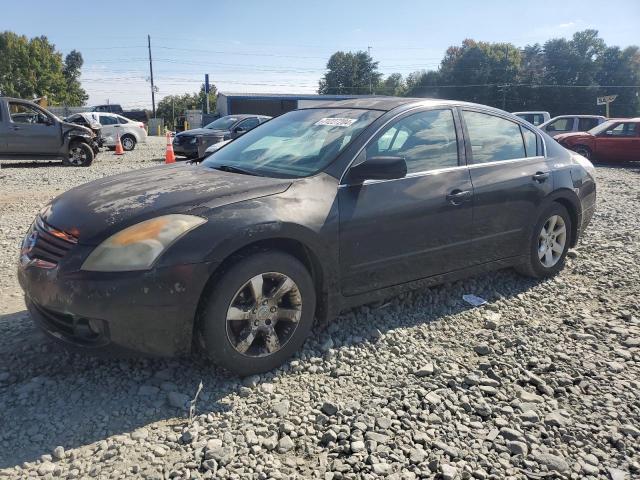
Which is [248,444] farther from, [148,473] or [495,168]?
[495,168]

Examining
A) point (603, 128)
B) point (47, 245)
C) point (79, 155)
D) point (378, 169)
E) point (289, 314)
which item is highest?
point (603, 128)

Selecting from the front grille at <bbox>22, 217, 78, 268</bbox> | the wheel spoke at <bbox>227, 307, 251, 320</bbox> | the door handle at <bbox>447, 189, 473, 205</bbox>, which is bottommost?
the wheel spoke at <bbox>227, 307, 251, 320</bbox>

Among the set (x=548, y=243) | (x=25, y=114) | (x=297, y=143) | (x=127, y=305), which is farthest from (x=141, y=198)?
(x=25, y=114)

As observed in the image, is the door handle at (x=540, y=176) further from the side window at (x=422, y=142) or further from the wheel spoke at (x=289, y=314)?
the wheel spoke at (x=289, y=314)

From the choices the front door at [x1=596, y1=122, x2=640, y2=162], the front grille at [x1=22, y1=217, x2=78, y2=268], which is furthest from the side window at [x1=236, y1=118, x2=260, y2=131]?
the front grille at [x1=22, y1=217, x2=78, y2=268]

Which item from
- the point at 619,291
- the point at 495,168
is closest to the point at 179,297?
the point at 495,168

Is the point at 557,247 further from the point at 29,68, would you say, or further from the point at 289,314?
the point at 29,68

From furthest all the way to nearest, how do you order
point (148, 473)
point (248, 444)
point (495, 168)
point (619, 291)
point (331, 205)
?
point (619, 291), point (495, 168), point (331, 205), point (248, 444), point (148, 473)

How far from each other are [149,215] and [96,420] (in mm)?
1070

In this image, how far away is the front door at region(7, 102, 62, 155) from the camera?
43.2 feet

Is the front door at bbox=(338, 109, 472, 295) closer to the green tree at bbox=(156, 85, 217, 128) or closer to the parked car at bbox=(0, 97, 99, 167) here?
the parked car at bbox=(0, 97, 99, 167)

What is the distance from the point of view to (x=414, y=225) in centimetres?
354

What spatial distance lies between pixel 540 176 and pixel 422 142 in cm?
130

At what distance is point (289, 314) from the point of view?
3033 mm
